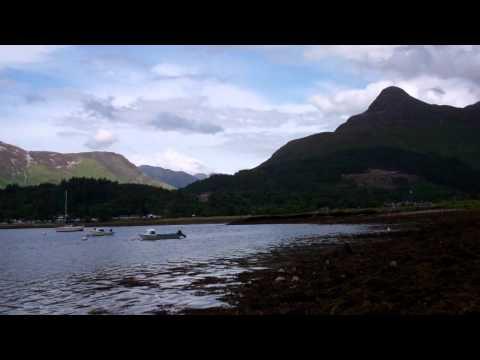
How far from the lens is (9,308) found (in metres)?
21.9

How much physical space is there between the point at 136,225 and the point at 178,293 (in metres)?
183

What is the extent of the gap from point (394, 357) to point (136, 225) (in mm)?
201773

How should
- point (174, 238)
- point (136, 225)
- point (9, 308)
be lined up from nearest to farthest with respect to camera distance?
point (9, 308) → point (174, 238) → point (136, 225)

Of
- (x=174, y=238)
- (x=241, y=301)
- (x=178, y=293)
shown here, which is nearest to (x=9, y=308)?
(x=178, y=293)

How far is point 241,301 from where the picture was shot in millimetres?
18094

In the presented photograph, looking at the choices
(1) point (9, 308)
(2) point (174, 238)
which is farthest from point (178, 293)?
(2) point (174, 238)

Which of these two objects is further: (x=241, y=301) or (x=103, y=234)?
(x=103, y=234)
